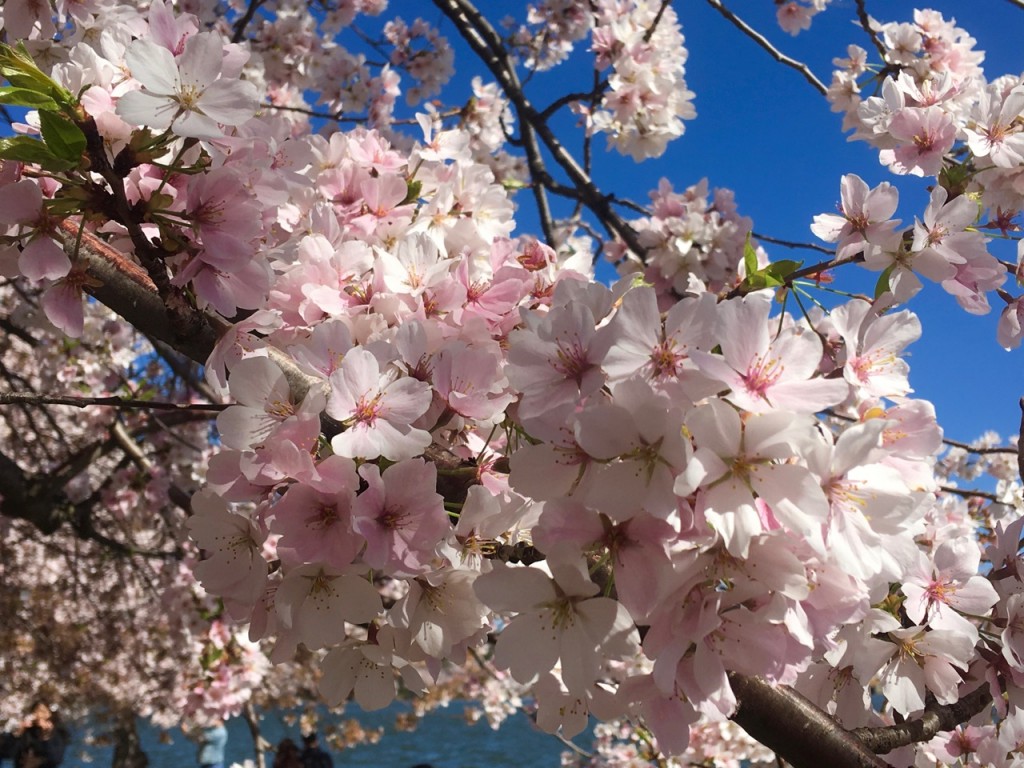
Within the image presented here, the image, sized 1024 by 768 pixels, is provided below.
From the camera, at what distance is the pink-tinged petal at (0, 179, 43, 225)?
2.70 feet

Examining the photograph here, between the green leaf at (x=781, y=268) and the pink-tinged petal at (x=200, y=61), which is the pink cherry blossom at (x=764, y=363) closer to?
the green leaf at (x=781, y=268)

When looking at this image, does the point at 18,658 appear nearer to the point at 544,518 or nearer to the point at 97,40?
the point at 97,40

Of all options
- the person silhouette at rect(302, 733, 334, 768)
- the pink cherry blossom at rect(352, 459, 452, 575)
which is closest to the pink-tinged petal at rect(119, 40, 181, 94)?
the pink cherry blossom at rect(352, 459, 452, 575)

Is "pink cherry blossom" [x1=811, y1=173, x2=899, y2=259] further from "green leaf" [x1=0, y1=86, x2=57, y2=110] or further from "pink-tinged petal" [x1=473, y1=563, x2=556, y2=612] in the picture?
"green leaf" [x1=0, y1=86, x2=57, y2=110]

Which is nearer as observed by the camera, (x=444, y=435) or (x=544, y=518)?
(x=544, y=518)

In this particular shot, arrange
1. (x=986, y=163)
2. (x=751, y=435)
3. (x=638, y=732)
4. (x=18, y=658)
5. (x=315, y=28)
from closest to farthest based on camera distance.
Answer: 1. (x=751, y=435)
2. (x=986, y=163)
3. (x=638, y=732)
4. (x=315, y=28)
5. (x=18, y=658)

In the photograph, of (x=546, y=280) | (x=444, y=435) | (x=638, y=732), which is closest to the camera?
(x=444, y=435)

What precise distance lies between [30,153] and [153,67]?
154mm

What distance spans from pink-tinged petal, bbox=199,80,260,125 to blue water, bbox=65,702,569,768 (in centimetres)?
1590

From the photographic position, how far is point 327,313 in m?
1.03

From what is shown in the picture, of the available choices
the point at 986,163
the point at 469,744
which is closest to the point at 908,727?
the point at 986,163

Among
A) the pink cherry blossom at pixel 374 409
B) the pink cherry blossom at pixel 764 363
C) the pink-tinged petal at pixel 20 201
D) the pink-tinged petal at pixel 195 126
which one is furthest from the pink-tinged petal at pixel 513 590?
the pink-tinged petal at pixel 20 201

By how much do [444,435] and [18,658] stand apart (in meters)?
8.48

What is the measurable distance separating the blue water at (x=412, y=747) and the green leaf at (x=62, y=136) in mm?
15902
